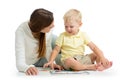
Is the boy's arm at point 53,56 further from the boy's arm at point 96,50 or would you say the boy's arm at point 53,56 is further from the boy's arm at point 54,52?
the boy's arm at point 96,50

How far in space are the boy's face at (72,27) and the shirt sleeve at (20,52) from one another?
358 mm

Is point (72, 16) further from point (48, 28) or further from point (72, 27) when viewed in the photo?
point (48, 28)

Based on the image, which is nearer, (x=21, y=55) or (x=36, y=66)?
(x=21, y=55)

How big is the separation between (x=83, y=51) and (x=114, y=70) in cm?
29

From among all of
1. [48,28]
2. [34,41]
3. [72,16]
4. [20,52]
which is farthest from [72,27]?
[20,52]

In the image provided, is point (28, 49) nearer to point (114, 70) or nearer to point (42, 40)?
point (42, 40)

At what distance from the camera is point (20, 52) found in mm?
3908

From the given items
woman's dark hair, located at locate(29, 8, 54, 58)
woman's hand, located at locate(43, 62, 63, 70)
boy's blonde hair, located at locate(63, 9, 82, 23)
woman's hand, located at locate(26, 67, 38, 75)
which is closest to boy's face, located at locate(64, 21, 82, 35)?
boy's blonde hair, located at locate(63, 9, 82, 23)

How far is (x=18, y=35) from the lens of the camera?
3943mm

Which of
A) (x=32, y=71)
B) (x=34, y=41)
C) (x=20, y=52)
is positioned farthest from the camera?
A: (x=34, y=41)

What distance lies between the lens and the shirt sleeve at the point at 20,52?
3.88m

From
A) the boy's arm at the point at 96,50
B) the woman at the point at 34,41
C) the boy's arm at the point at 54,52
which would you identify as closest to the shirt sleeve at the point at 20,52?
the woman at the point at 34,41

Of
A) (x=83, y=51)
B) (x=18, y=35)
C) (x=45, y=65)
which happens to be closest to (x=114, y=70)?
(x=83, y=51)

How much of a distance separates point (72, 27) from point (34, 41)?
1.09 feet
